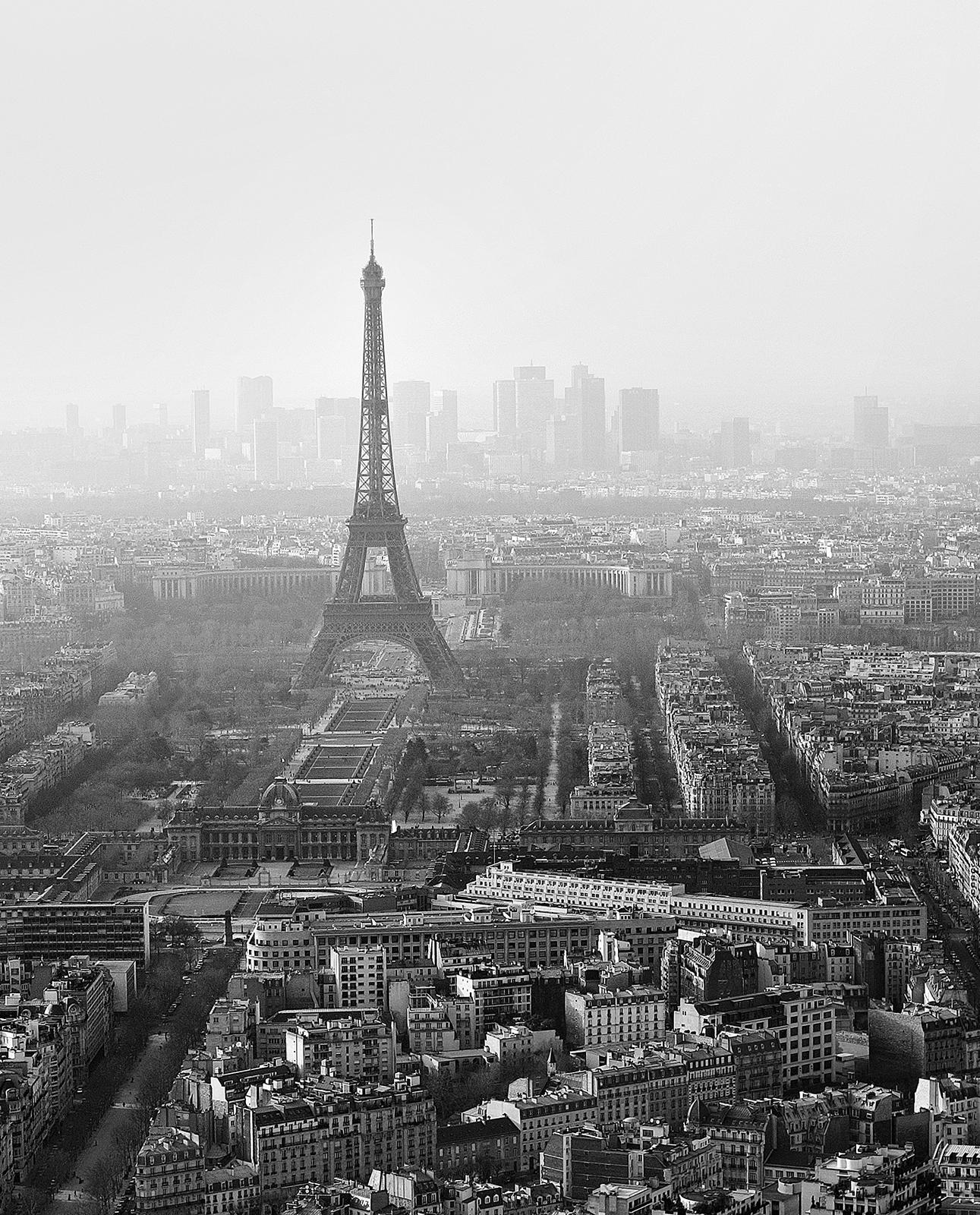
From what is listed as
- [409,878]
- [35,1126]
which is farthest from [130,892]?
[35,1126]

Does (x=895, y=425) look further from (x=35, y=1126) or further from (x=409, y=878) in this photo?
(x=35, y=1126)

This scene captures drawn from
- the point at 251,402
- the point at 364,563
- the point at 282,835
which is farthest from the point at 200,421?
the point at 282,835

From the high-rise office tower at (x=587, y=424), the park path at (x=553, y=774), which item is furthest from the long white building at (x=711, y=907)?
the high-rise office tower at (x=587, y=424)

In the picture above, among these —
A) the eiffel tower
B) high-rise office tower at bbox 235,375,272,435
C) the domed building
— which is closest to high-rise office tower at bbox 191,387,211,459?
high-rise office tower at bbox 235,375,272,435

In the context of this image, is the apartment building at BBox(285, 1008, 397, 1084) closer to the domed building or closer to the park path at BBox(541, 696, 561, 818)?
the domed building

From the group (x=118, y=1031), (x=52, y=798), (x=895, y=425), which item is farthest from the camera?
(x=895, y=425)

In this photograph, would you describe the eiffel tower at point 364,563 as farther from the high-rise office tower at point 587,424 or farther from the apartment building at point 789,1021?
the high-rise office tower at point 587,424
